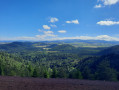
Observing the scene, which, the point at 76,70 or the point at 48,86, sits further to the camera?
the point at 76,70

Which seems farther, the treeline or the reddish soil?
the treeline


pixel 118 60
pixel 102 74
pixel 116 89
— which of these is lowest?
pixel 118 60

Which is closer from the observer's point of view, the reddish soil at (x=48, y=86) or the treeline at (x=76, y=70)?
the reddish soil at (x=48, y=86)

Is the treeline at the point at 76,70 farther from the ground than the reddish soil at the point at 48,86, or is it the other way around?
the reddish soil at the point at 48,86

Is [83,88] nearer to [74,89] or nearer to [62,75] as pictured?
[74,89]

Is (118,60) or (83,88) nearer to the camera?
(83,88)

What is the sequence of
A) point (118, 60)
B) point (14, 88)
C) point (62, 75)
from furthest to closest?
point (118, 60) → point (62, 75) → point (14, 88)

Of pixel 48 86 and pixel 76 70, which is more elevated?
pixel 48 86

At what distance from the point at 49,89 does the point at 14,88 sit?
3613mm

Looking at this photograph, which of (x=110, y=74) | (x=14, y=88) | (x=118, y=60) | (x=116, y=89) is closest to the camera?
(x=14, y=88)

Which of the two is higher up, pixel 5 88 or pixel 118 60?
pixel 5 88

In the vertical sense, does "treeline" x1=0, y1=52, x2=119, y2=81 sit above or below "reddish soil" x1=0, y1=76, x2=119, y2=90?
below

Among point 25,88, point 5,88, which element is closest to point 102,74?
point 25,88

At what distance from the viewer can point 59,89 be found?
995 cm
